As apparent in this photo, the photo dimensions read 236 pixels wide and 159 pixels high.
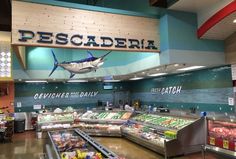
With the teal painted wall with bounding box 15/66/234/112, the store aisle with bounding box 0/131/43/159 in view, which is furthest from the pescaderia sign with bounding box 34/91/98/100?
the store aisle with bounding box 0/131/43/159

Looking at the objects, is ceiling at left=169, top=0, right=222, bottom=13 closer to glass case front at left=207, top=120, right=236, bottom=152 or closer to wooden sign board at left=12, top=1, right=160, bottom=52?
wooden sign board at left=12, top=1, right=160, bottom=52

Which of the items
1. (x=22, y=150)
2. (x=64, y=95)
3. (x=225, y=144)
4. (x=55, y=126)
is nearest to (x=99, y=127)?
(x=55, y=126)

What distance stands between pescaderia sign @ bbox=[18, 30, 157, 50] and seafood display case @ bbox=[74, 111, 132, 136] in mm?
4061

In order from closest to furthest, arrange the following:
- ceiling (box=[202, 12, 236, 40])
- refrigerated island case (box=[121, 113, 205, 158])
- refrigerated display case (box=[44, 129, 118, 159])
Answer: refrigerated display case (box=[44, 129, 118, 159]), ceiling (box=[202, 12, 236, 40]), refrigerated island case (box=[121, 113, 205, 158])

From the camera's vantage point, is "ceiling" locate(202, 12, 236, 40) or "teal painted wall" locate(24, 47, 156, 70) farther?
"teal painted wall" locate(24, 47, 156, 70)

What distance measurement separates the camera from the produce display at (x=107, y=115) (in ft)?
32.1

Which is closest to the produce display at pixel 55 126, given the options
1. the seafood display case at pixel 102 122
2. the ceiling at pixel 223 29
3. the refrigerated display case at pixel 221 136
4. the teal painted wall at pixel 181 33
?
the seafood display case at pixel 102 122

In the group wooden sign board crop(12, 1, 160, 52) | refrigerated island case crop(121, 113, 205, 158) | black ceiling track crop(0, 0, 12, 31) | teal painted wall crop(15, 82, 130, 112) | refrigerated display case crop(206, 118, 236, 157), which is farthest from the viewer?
teal painted wall crop(15, 82, 130, 112)

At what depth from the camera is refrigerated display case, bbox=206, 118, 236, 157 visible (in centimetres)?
458

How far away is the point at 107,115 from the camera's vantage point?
10.3 m

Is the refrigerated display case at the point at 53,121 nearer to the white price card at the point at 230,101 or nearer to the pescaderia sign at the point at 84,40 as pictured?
the pescaderia sign at the point at 84,40

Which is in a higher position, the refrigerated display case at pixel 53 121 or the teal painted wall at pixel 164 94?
the teal painted wall at pixel 164 94

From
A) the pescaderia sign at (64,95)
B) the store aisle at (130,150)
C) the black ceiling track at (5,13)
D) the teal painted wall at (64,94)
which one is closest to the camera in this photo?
the black ceiling track at (5,13)

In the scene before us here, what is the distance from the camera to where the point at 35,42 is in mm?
5234
